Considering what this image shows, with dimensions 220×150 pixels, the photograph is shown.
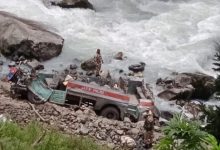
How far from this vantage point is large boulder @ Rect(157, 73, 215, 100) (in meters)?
20.1

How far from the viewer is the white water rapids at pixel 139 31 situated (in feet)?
76.9

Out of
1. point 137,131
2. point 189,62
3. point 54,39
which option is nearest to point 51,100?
point 137,131

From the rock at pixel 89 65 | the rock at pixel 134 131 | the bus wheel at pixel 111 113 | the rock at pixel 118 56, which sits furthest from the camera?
the rock at pixel 118 56

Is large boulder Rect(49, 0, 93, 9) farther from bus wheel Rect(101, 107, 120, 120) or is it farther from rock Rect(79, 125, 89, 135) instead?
rock Rect(79, 125, 89, 135)

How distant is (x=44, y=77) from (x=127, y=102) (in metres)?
3.24

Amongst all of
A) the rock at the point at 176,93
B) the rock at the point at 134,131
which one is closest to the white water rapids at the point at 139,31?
the rock at the point at 176,93

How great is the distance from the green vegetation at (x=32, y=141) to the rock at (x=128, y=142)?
13.5ft

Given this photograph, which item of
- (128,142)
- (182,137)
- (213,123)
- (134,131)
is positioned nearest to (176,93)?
(134,131)

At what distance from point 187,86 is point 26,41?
691cm

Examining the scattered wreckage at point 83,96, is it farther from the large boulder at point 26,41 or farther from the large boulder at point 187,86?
the large boulder at point 26,41

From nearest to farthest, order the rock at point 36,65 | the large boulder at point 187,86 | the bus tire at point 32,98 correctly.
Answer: the bus tire at point 32,98 → the large boulder at point 187,86 → the rock at point 36,65

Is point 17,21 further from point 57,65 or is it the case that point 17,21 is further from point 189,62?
point 189,62

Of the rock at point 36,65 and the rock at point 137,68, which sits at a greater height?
the rock at point 137,68

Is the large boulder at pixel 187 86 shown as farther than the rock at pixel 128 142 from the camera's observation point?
Yes
